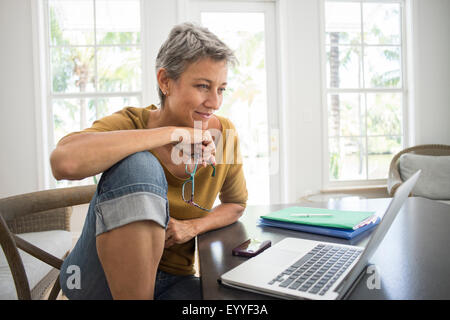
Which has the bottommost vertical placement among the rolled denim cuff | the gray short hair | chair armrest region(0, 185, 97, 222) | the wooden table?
the wooden table

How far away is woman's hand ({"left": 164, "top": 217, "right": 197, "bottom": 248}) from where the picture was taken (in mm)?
911

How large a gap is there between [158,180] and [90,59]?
3.37m

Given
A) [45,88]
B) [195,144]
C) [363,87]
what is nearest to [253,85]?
[363,87]

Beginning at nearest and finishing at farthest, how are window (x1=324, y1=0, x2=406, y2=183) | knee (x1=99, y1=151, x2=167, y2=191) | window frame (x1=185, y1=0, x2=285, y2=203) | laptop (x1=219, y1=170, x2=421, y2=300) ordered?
laptop (x1=219, y1=170, x2=421, y2=300), knee (x1=99, y1=151, x2=167, y2=191), window frame (x1=185, y1=0, x2=285, y2=203), window (x1=324, y1=0, x2=406, y2=183)

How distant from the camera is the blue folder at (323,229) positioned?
86 centimetres

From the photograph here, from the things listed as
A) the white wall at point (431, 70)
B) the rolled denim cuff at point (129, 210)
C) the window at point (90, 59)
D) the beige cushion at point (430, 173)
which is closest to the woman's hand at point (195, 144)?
the rolled denim cuff at point (129, 210)

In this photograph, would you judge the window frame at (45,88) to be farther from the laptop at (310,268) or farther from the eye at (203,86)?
the laptop at (310,268)

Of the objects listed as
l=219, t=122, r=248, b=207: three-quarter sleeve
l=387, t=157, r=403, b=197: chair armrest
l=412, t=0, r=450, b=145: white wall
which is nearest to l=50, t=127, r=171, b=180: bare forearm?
l=219, t=122, r=248, b=207: three-quarter sleeve

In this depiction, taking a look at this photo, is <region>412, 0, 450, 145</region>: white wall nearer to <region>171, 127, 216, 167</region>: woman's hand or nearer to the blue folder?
the blue folder

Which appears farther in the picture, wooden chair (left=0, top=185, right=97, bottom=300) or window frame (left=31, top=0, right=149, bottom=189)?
window frame (left=31, top=0, right=149, bottom=189)

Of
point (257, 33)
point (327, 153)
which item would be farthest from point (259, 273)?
point (257, 33)

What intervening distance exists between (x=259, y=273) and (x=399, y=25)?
170 inches

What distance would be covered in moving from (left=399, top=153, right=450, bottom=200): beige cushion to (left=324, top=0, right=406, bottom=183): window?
49 cm

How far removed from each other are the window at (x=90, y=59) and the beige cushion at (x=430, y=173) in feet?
9.95
